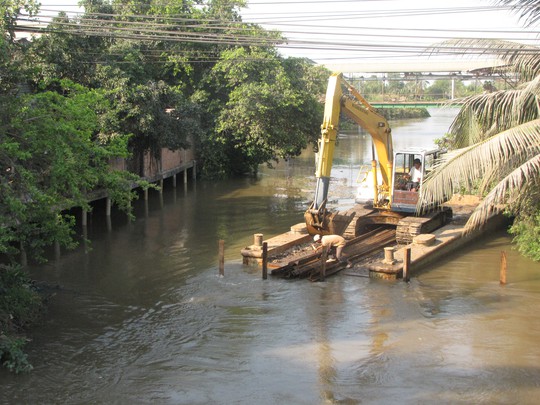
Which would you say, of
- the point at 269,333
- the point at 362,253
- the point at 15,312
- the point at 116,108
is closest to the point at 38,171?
the point at 15,312

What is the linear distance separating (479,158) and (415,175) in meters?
8.62

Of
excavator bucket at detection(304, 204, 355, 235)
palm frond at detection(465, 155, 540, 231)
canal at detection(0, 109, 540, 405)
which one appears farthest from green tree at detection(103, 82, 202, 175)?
palm frond at detection(465, 155, 540, 231)

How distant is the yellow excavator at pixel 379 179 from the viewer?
19453 millimetres

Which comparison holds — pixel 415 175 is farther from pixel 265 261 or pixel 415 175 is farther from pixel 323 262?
pixel 265 261

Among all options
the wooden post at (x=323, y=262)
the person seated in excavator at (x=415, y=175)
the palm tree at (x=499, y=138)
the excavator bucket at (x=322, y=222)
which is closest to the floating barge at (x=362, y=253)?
the wooden post at (x=323, y=262)

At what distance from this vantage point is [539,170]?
555 inches

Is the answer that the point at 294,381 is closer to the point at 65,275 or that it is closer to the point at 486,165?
the point at 486,165

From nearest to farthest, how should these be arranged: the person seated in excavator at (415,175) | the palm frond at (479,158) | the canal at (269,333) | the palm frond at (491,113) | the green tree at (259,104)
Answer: the canal at (269,333) → the palm frond at (479,158) → the palm frond at (491,113) → the person seated in excavator at (415,175) → the green tree at (259,104)

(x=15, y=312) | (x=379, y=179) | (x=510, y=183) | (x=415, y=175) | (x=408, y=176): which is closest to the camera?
(x=510, y=183)

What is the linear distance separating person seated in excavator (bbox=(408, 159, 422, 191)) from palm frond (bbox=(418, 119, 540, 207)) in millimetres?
8023

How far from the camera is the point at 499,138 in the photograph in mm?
13688

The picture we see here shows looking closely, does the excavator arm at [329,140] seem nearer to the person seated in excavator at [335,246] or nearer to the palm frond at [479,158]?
the person seated in excavator at [335,246]

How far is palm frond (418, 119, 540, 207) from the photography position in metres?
13.5

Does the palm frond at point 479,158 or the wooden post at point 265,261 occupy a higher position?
the palm frond at point 479,158
